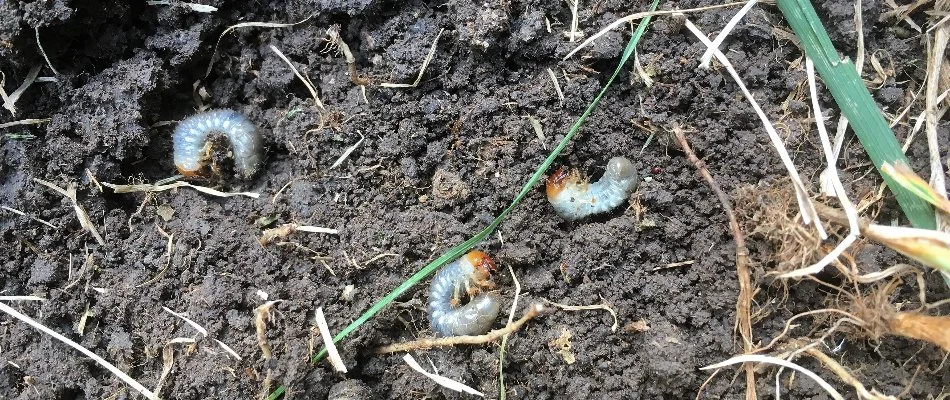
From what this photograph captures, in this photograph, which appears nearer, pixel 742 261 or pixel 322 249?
pixel 742 261

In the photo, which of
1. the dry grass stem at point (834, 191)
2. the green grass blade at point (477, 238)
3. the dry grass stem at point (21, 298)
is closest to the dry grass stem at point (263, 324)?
the green grass blade at point (477, 238)

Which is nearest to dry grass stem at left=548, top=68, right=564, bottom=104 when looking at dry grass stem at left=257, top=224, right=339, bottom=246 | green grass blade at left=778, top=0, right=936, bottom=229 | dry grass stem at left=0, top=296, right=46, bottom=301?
green grass blade at left=778, top=0, right=936, bottom=229

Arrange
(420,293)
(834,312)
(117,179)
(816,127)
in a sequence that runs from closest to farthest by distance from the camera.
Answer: (834,312) → (816,127) → (420,293) → (117,179)

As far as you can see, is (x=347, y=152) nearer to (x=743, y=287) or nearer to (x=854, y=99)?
(x=743, y=287)

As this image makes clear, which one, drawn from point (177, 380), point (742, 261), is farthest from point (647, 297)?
point (177, 380)

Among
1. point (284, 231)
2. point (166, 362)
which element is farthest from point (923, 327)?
point (166, 362)

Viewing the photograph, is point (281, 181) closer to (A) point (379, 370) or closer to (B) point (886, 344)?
(A) point (379, 370)

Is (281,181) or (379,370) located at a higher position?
(281,181)
